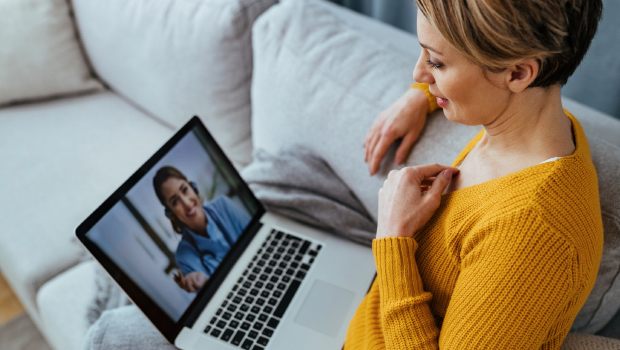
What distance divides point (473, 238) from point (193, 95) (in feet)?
3.67

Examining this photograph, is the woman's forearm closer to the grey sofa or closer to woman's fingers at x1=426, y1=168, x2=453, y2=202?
woman's fingers at x1=426, y1=168, x2=453, y2=202

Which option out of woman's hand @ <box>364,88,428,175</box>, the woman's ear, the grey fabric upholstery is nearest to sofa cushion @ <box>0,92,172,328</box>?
woman's hand @ <box>364,88,428,175</box>

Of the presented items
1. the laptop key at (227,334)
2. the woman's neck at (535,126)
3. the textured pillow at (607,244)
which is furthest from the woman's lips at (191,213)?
the textured pillow at (607,244)

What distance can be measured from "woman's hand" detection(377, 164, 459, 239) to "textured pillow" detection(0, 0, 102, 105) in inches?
62.3

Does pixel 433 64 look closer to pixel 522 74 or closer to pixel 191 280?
pixel 522 74

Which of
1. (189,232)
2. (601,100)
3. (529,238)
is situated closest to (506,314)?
(529,238)

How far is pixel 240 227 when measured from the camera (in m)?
1.07

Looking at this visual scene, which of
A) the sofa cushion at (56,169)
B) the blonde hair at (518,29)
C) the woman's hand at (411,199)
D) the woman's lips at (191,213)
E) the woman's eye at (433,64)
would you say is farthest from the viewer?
the sofa cushion at (56,169)

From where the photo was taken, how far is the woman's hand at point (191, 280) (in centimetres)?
92

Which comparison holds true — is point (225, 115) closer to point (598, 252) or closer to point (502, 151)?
point (502, 151)

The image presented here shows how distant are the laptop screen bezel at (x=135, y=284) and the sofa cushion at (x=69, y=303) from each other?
0.36 metres

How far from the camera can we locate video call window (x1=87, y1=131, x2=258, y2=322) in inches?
33.7

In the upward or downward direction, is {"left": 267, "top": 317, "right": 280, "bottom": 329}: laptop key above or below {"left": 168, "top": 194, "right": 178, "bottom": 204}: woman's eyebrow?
below

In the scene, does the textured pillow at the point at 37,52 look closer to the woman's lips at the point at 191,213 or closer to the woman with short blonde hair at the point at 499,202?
the woman's lips at the point at 191,213
